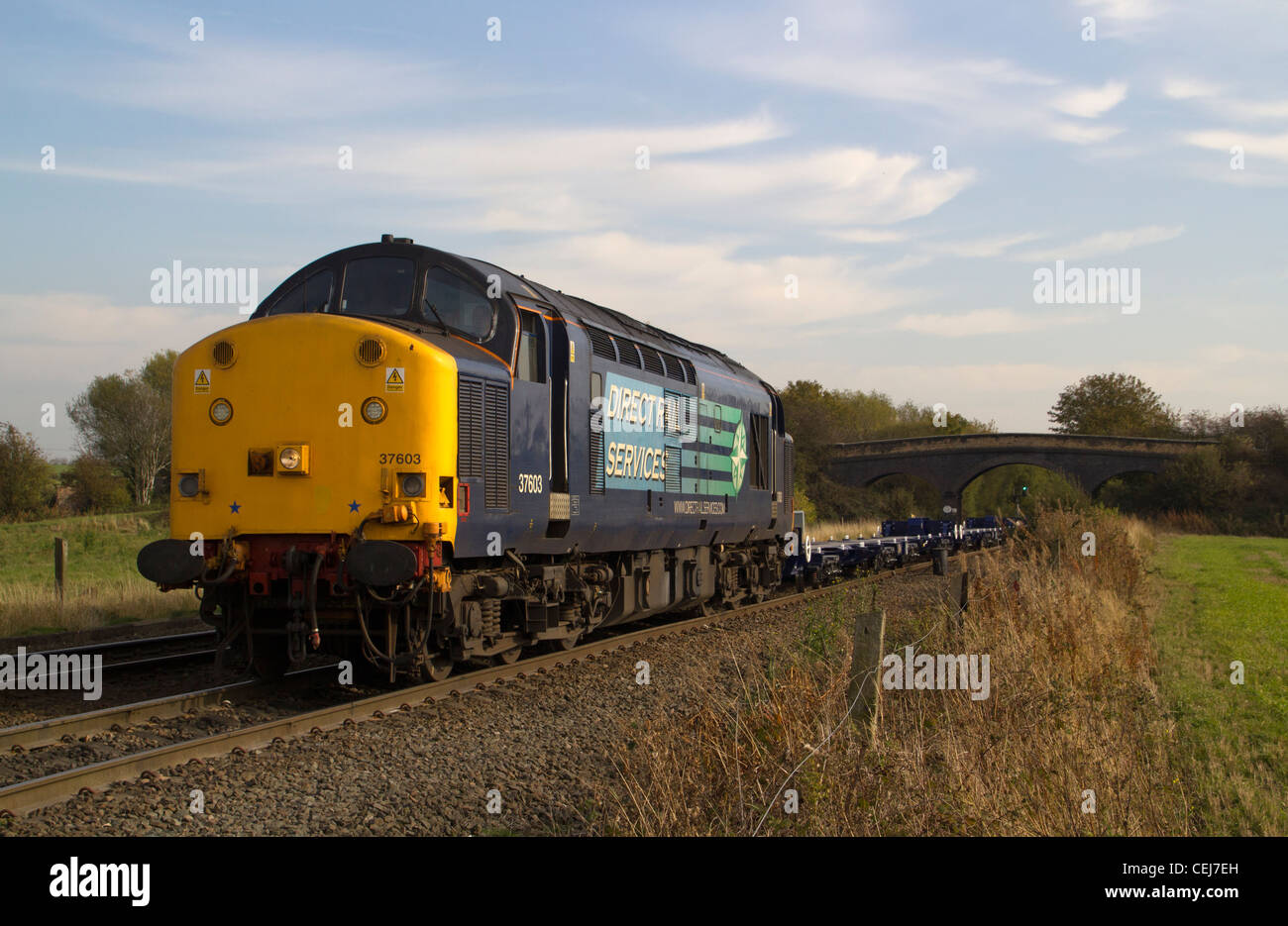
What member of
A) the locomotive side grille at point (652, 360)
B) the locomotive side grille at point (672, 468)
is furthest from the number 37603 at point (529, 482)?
the locomotive side grille at point (672, 468)

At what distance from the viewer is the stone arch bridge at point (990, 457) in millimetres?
68500

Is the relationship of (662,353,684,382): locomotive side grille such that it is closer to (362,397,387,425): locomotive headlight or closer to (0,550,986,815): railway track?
(0,550,986,815): railway track

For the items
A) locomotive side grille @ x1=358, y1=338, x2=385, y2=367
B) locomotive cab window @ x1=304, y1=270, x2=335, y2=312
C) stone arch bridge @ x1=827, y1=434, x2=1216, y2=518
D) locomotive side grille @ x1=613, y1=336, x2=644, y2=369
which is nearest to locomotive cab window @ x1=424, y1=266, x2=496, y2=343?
locomotive cab window @ x1=304, y1=270, x2=335, y2=312

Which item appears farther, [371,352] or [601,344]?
[601,344]

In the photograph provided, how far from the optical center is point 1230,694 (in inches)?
417

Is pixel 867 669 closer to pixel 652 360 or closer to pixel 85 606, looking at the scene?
pixel 652 360

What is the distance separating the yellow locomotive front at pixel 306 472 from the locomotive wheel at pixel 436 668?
0.66 m

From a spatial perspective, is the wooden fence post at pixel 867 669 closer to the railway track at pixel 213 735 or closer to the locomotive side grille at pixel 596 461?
the railway track at pixel 213 735

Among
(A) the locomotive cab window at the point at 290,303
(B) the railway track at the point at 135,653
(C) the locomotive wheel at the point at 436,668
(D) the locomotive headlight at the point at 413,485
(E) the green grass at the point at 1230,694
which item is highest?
(A) the locomotive cab window at the point at 290,303

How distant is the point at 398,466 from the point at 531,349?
2.28 m

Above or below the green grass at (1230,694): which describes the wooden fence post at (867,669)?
above

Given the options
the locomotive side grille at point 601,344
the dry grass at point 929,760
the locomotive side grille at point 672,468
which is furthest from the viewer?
the locomotive side grille at point 672,468

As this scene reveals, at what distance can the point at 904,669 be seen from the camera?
848cm

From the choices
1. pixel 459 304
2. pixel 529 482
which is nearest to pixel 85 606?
pixel 529 482
